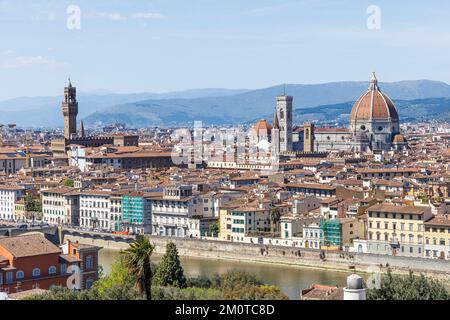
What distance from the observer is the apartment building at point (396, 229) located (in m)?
16.8

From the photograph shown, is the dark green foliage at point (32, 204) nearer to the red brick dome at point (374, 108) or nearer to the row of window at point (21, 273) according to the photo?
the row of window at point (21, 273)

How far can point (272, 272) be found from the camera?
16.8m

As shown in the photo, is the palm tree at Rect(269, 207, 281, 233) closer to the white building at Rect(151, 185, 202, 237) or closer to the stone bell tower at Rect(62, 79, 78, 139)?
the white building at Rect(151, 185, 202, 237)

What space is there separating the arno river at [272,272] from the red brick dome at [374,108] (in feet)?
93.3

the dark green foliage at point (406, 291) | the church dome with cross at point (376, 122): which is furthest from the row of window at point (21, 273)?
the church dome with cross at point (376, 122)

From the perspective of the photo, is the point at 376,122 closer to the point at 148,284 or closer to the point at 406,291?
the point at 406,291

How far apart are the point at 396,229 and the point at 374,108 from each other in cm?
3006

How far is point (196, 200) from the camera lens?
21625 millimetres

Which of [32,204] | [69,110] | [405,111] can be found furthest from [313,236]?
[405,111]

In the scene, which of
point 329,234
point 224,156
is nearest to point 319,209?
point 329,234

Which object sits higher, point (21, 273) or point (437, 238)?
point (21, 273)

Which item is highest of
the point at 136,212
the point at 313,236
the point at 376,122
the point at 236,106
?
the point at 236,106

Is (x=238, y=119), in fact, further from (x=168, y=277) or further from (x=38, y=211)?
(x=168, y=277)

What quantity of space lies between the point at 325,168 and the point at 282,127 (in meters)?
13.7
